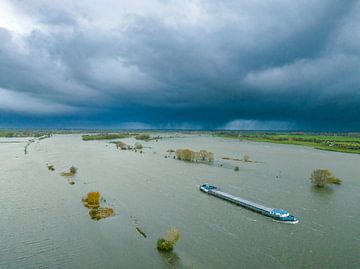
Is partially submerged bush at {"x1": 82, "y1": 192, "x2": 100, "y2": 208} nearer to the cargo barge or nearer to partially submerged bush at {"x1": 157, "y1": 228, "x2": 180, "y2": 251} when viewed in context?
partially submerged bush at {"x1": 157, "y1": 228, "x2": 180, "y2": 251}

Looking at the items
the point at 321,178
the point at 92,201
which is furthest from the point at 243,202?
the point at 92,201

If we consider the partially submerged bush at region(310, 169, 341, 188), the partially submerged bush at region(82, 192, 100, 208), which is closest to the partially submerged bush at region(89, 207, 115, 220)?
the partially submerged bush at region(82, 192, 100, 208)

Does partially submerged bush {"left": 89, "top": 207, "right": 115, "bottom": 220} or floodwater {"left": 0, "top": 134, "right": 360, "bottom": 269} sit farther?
partially submerged bush {"left": 89, "top": 207, "right": 115, "bottom": 220}

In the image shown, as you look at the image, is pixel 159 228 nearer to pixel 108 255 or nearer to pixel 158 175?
pixel 108 255

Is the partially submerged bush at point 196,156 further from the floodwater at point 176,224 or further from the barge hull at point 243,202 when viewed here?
the barge hull at point 243,202

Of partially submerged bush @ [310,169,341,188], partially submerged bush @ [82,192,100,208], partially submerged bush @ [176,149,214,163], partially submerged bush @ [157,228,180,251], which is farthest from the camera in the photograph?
partially submerged bush @ [176,149,214,163]

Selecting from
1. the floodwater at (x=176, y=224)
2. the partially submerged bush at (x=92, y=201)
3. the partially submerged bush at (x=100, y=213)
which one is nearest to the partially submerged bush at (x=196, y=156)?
A: the floodwater at (x=176, y=224)

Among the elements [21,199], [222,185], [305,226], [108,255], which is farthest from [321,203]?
[21,199]

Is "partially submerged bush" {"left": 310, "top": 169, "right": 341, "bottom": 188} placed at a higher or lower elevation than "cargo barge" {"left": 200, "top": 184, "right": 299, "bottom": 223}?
higher
